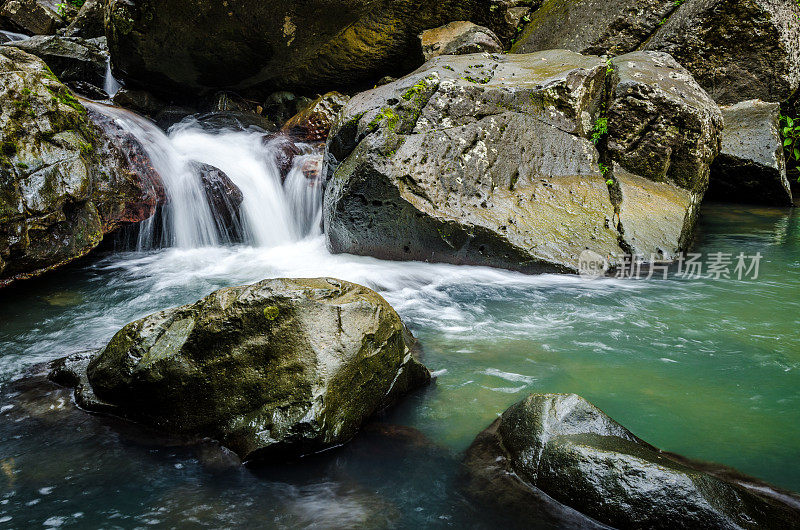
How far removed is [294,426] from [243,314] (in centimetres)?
76

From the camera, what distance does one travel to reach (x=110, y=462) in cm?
267

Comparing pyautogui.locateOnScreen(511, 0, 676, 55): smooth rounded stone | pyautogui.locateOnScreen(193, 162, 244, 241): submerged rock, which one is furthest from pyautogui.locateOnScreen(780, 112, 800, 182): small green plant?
pyautogui.locateOnScreen(193, 162, 244, 241): submerged rock

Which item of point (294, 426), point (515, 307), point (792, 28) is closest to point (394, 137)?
point (515, 307)

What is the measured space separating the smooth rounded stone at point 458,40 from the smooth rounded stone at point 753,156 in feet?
16.0

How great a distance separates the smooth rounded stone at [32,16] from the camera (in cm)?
1449

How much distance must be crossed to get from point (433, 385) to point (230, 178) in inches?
250

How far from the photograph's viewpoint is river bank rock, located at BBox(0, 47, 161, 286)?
4.93 metres

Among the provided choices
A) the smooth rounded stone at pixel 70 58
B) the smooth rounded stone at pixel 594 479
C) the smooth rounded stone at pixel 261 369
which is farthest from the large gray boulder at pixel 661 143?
the smooth rounded stone at pixel 70 58

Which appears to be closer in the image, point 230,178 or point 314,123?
point 230,178

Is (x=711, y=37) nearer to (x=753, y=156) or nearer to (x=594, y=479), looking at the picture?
(x=753, y=156)

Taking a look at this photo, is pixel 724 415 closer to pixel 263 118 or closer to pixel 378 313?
pixel 378 313

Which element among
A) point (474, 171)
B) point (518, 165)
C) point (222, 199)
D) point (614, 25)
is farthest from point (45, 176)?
point (614, 25)

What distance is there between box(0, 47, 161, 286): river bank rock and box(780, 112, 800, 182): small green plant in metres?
12.4

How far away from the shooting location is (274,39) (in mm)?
9414
